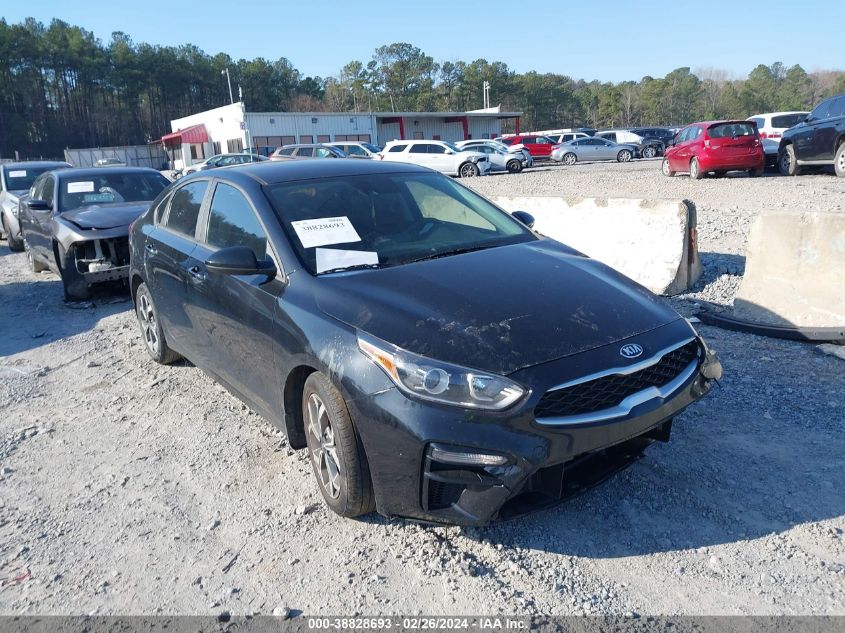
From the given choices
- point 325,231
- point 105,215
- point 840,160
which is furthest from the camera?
point 840,160

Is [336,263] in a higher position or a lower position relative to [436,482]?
higher

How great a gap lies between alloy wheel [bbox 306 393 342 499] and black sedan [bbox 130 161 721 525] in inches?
0.5

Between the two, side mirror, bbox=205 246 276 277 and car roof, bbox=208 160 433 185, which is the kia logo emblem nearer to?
side mirror, bbox=205 246 276 277

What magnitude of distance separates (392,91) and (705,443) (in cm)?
10702

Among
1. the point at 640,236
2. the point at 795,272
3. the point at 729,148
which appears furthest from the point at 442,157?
the point at 795,272

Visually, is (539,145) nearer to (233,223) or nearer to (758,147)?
(758,147)

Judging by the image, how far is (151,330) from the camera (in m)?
5.71

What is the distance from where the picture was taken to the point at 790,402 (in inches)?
164

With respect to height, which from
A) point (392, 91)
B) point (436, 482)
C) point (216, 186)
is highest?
point (392, 91)

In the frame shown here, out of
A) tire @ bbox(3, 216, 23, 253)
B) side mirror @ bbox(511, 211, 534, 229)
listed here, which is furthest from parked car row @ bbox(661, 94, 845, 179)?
tire @ bbox(3, 216, 23, 253)

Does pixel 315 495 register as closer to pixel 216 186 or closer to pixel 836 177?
pixel 216 186

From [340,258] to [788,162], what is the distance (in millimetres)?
16719

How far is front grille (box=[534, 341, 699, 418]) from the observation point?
8.58ft

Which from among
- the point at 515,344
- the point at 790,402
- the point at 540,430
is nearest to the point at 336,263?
the point at 515,344
